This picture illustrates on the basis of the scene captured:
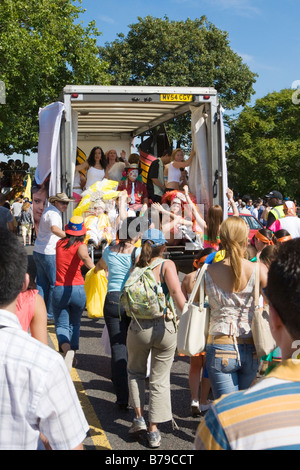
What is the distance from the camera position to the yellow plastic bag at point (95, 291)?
6277 mm

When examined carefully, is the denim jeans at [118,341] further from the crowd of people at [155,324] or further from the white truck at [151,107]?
the white truck at [151,107]

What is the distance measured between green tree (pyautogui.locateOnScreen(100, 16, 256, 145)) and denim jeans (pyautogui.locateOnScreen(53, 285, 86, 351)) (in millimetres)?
28800

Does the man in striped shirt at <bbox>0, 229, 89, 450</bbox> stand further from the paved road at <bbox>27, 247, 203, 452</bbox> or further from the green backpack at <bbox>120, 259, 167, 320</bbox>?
the green backpack at <bbox>120, 259, 167, 320</bbox>

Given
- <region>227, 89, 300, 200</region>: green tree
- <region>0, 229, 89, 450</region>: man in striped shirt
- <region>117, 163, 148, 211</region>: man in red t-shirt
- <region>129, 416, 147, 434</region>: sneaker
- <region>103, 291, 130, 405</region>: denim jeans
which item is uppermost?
<region>227, 89, 300, 200</region>: green tree

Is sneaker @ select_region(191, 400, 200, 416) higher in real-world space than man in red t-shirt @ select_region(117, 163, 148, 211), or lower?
lower

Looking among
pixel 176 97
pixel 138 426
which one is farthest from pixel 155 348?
pixel 176 97

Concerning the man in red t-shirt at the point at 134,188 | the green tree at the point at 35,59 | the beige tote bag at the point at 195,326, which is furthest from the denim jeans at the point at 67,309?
the green tree at the point at 35,59

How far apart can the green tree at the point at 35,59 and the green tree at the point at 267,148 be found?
19.9m

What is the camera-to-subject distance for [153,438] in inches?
173

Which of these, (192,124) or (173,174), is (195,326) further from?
(173,174)

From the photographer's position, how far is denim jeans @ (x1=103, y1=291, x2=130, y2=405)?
5.22 m

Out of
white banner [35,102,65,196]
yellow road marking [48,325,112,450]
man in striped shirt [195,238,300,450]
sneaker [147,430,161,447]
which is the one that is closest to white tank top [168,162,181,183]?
white banner [35,102,65,196]

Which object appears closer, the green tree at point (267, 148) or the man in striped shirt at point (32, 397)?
the man in striped shirt at point (32, 397)
